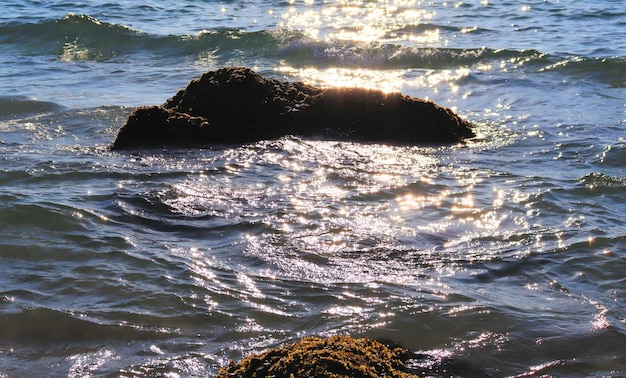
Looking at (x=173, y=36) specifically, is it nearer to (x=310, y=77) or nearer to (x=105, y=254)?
(x=310, y=77)

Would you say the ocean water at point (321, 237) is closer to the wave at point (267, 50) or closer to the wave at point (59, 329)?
the wave at point (59, 329)

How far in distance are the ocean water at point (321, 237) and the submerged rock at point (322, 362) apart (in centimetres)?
33

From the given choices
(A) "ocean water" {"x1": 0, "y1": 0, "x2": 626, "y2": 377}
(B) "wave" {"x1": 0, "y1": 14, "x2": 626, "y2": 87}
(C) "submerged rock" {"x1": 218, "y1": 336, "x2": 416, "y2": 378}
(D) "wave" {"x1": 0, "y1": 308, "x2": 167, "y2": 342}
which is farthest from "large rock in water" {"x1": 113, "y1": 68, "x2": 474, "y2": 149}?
(C) "submerged rock" {"x1": 218, "y1": 336, "x2": 416, "y2": 378}

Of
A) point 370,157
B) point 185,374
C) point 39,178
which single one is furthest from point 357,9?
point 185,374

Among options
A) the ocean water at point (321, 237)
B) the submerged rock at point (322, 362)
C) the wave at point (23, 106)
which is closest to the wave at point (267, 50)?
the ocean water at point (321, 237)

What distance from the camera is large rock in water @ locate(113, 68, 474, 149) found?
7.71 meters

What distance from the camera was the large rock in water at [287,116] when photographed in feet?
25.3

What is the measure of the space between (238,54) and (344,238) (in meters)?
9.14

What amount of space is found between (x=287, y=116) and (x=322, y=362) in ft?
16.5

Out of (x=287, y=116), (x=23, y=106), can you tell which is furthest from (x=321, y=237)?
(x=23, y=106)

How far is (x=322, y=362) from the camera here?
3.17 meters

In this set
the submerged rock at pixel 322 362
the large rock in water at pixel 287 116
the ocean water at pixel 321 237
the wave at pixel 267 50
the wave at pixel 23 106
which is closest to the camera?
the submerged rock at pixel 322 362

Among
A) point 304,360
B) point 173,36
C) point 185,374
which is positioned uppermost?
point 173,36

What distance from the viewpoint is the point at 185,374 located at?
3691 millimetres
